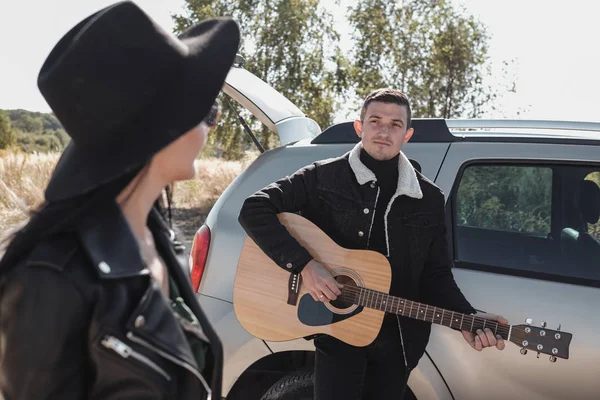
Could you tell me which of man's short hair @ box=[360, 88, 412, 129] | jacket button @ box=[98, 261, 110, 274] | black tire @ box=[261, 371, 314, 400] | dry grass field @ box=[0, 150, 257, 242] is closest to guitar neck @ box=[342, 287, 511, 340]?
black tire @ box=[261, 371, 314, 400]

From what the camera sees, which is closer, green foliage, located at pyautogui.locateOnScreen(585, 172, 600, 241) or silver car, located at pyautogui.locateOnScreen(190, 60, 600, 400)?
silver car, located at pyautogui.locateOnScreen(190, 60, 600, 400)

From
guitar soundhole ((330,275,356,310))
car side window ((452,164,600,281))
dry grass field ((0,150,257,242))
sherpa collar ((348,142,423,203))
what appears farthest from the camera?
dry grass field ((0,150,257,242))

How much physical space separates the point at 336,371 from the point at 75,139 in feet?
4.99

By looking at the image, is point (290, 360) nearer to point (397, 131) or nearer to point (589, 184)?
point (397, 131)

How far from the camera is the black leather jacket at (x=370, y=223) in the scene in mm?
2420

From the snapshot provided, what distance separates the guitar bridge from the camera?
2.63 m

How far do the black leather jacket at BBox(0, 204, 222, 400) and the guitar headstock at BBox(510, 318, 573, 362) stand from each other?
1501 mm

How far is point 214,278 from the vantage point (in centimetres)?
284

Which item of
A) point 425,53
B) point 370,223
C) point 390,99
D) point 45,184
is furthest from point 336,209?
point 425,53

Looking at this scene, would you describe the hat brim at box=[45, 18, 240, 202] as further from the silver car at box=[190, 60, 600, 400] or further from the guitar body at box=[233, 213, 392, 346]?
the silver car at box=[190, 60, 600, 400]

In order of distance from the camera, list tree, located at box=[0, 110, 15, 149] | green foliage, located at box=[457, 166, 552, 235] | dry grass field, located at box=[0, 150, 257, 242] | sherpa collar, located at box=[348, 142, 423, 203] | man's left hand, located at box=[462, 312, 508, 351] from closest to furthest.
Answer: man's left hand, located at box=[462, 312, 508, 351] < sherpa collar, located at box=[348, 142, 423, 203] < green foliage, located at box=[457, 166, 552, 235] < dry grass field, located at box=[0, 150, 257, 242] < tree, located at box=[0, 110, 15, 149]

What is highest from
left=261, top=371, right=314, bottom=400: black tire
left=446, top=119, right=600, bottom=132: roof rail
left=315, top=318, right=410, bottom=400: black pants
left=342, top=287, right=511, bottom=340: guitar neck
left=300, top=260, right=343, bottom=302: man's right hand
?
left=446, top=119, right=600, bottom=132: roof rail

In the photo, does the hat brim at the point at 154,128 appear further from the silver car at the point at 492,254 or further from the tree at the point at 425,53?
the tree at the point at 425,53

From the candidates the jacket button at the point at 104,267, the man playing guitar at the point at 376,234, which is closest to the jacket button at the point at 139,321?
the jacket button at the point at 104,267
